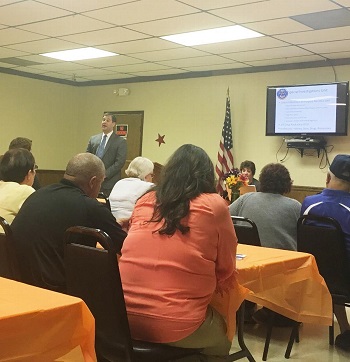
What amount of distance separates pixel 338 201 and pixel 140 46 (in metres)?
4.20

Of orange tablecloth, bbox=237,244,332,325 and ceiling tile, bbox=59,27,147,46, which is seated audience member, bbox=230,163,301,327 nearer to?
orange tablecloth, bbox=237,244,332,325

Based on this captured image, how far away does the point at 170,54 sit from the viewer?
24.2 feet

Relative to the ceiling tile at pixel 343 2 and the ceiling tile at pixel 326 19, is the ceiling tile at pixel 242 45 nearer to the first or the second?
the ceiling tile at pixel 326 19

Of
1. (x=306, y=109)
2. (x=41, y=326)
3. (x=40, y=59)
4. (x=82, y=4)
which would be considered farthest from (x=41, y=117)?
(x=41, y=326)

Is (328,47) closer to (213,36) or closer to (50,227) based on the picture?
(213,36)

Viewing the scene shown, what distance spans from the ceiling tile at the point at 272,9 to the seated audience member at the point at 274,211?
1.88 meters

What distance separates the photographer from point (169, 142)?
9.16 metres

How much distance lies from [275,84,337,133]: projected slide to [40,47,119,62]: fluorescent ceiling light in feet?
8.07

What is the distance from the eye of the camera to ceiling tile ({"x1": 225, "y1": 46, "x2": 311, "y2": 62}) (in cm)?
689

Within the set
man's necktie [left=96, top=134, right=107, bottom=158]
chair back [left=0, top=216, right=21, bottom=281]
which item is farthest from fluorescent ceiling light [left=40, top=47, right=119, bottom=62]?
chair back [left=0, top=216, right=21, bottom=281]

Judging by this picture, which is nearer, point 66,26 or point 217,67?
point 66,26

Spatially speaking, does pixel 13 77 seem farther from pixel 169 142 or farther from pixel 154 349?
pixel 154 349

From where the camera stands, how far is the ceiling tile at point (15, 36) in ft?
21.3

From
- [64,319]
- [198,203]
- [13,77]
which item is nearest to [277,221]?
[198,203]
